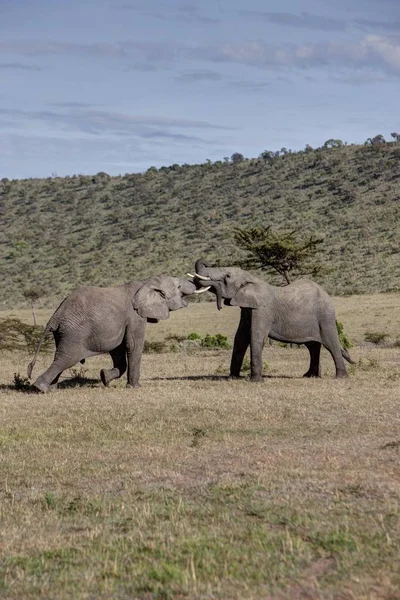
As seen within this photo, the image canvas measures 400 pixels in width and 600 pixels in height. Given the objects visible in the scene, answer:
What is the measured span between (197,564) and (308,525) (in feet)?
4.31

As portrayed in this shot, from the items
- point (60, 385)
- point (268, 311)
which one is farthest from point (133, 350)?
point (268, 311)

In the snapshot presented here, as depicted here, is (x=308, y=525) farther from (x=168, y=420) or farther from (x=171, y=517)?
(x=168, y=420)

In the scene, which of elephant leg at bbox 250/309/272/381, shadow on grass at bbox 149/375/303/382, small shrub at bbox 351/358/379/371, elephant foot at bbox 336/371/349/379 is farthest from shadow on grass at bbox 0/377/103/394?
small shrub at bbox 351/358/379/371

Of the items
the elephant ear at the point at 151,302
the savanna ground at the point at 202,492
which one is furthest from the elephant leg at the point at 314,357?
the elephant ear at the point at 151,302

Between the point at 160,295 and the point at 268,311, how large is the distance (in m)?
2.15

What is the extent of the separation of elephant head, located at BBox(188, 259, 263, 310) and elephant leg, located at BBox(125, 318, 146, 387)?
1.67m

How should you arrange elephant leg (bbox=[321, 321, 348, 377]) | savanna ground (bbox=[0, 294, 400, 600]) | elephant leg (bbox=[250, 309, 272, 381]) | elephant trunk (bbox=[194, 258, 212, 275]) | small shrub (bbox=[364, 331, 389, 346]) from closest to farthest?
1. savanna ground (bbox=[0, 294, 400, 600])
2. elephant leg (bbox=[250, 309, 272, 381])
3. elephant trunk (bbox=[194, 258, 212, 275])
4. elephant leg (bbox=[321, 321, 348, 377])
5. small shrub (bbox=[364, 331, 389, 346])

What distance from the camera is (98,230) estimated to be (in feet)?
254

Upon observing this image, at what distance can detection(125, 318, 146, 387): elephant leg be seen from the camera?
18562mm

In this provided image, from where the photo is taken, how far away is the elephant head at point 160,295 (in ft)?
61.8

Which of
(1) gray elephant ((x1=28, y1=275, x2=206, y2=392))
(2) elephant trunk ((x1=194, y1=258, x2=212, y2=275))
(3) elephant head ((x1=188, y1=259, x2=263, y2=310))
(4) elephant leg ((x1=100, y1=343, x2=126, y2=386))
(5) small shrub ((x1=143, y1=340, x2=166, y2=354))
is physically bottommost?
(5) small shrub ((x1=143, y1=340, x2=166, y2=354))

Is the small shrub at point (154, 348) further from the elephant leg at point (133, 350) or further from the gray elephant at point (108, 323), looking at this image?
the elephant leg at point (133, 350)

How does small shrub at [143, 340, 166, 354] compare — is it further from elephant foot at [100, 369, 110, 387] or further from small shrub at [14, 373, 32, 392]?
elephant foot at [100, 369, 110, 387]

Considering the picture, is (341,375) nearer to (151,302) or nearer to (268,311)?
(268,311)
